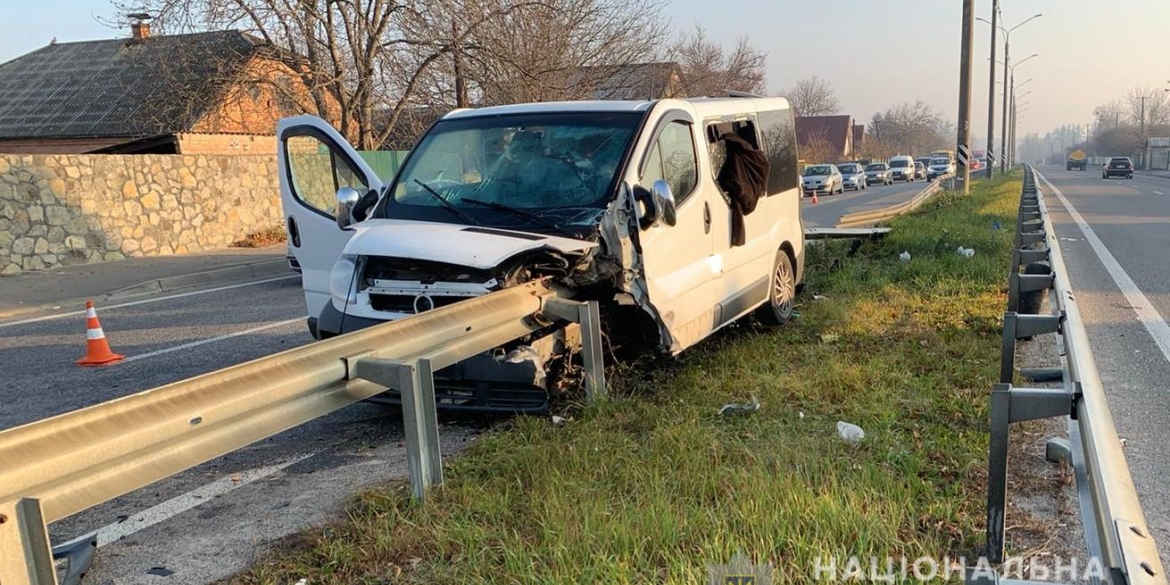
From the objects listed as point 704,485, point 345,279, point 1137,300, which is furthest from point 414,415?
point 1137,300

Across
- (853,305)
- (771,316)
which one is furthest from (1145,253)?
(771,316)

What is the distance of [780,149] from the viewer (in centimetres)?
741

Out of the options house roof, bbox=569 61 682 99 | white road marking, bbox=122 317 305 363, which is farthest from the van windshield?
house roof, bbox=569 61 682 99

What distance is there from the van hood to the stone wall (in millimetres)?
11644

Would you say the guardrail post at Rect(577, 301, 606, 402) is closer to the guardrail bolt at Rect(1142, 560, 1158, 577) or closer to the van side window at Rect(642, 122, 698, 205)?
the van side window at Rect(642, 122, 698, 205)

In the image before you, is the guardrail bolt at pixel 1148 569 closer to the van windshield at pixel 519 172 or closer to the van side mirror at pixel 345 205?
the van windshield at pixel 519 172

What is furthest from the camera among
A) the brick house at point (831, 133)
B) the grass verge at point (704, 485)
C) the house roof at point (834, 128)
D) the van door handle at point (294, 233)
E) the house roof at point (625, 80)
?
the house roof at point (834, 128)

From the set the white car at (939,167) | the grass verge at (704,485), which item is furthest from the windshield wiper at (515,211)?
the white car at (939,167)

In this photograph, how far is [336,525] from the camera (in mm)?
3375

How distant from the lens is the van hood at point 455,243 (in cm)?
445

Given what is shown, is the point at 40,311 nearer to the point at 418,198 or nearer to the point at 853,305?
the point at 418,198

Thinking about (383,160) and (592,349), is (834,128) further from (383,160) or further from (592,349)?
(592,349)

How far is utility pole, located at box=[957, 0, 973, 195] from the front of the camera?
20406 mm

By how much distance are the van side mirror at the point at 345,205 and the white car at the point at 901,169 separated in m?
53.3
